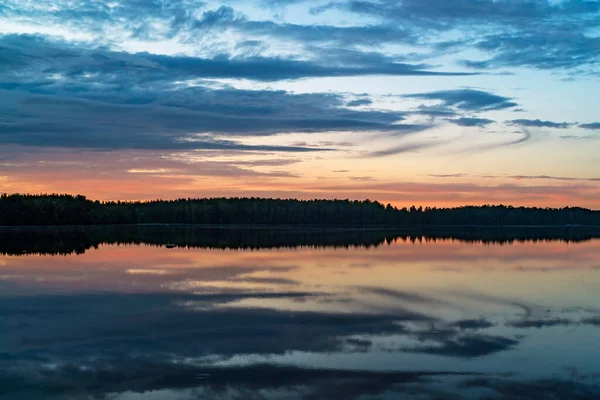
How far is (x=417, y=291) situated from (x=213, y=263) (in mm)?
17574

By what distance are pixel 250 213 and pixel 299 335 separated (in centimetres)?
15925

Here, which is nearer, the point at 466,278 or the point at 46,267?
the point at 466,278

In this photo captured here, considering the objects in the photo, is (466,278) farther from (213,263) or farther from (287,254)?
(287,254)

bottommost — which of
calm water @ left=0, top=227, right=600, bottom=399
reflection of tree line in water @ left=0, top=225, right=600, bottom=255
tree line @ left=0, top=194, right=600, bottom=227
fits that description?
calm water @ left=0, top=227, right=600, bottom=399

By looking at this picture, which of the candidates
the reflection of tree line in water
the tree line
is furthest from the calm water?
the tree line

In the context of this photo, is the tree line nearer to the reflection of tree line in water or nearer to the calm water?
the reflection of tree line in water

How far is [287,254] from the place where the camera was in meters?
49.9

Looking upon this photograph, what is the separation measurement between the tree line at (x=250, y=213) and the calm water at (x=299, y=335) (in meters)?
102

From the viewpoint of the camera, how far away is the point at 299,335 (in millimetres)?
17625

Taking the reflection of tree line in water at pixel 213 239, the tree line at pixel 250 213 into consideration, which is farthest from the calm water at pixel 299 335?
the tree line at pixel 250 213

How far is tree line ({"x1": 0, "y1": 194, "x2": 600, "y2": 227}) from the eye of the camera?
128625 millimetres

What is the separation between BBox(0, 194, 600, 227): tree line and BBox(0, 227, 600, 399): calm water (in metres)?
102

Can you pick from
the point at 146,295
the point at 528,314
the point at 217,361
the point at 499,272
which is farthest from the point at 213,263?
the point at 217,361

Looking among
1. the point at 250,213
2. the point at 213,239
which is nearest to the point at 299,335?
the point at 213,239
